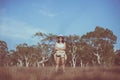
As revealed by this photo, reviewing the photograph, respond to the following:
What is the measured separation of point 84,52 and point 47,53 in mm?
5129

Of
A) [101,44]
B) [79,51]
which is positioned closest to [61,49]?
[101,44]

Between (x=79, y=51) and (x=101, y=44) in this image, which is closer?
(x=101, y=44)

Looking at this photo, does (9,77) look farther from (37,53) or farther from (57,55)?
(37,53)

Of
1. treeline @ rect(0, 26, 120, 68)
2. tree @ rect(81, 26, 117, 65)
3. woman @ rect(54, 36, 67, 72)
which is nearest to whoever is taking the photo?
woman @ rect(54, 36, 67, 72)

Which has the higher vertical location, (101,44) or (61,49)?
(101,44)

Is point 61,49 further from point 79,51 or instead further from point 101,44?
point 79,51

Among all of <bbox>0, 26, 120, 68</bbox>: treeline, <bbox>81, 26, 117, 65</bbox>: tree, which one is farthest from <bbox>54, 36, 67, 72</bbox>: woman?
<bbox>0, 26, 120, 68</bbox>: treeline

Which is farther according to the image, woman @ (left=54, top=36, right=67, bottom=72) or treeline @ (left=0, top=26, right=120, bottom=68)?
treeline @ (left=0, top=26, right=120, bottom=68)

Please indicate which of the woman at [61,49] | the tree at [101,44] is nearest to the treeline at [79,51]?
the tree at [101,44]

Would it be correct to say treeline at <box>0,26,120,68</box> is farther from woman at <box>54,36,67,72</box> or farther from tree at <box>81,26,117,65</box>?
woman at <box>54,36,67,72</box>

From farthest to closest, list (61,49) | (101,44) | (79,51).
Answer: (79,51), (101,44), (61,49)

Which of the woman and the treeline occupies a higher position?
the treeline

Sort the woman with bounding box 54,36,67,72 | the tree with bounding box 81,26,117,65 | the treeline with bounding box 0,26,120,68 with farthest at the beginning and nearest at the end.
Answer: the treeline with bounding box 0,26,120,68 → the tree with bounding box 81,26,117,65 → the woman with bounding box 54,36,67,72

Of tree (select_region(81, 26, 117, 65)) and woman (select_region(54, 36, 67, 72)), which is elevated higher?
tree (select_region(81, 26, 117, 65))
